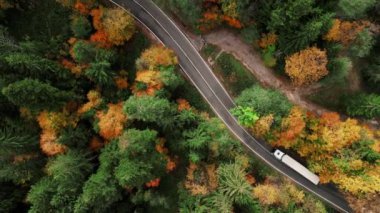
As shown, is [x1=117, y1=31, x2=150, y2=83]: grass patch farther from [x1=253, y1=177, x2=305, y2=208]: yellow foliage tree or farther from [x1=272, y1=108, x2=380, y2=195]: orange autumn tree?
[x1=253, y1=177, x2=305, y2=208]: yellow foliage tree

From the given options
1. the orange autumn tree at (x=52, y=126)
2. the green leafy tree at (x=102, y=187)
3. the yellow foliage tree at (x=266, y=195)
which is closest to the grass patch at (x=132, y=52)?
the orange autumn tree at (x=52, y=126)

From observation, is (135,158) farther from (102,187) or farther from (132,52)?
(132,52)

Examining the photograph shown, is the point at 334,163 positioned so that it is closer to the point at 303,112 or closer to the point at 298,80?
the point at 303,112

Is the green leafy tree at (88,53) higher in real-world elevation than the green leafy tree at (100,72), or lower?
higher

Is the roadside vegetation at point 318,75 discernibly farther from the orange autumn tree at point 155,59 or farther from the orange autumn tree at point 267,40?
the orange autumn tree at point 155,59

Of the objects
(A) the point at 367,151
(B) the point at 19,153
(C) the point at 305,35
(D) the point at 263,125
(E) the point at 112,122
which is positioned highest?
(B) the point at 19,153

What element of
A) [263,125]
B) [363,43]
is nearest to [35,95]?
[263,125]

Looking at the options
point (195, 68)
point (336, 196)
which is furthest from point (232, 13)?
point (336, 196)
